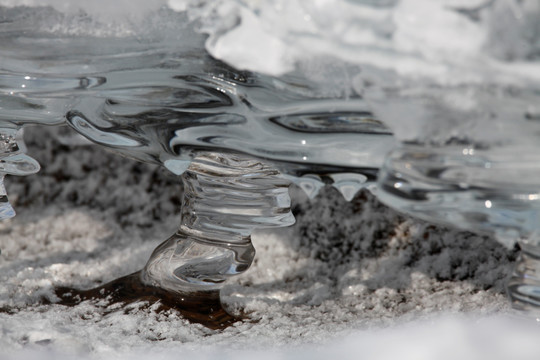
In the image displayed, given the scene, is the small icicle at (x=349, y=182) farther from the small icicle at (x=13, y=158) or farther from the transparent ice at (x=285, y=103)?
the small icicle at (x=13, y=158)

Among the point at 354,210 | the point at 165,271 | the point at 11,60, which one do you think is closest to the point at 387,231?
the point at 354,210

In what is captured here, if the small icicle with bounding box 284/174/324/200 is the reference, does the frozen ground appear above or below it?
below

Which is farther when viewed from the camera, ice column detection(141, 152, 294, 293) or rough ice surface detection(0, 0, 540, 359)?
ice column detection(141, 152, 294, 293)

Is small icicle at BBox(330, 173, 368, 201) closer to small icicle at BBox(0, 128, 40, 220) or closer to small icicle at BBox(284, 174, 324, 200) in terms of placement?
small icicle at BBox(284, 174, 324, 200)

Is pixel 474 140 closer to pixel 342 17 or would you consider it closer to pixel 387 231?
pixel 342 17

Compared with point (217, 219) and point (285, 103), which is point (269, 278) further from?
point (285, 103)

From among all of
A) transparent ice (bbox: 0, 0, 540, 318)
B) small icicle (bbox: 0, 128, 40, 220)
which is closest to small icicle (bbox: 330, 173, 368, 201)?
transparent ice (bbox: 0, 0, 540, 318)

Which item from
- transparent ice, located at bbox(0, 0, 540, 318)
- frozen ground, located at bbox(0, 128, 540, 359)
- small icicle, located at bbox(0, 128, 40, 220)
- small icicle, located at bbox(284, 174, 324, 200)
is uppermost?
transparent ice, located at bbox(0, 0, 540, 318)
